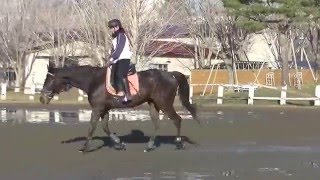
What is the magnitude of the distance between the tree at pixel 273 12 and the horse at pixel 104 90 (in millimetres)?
24740

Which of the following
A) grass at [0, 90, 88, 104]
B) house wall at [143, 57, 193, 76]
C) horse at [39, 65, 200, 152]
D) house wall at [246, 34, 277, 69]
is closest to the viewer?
horse at [39, 65, 200, 152]

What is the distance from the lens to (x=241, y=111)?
30672mm

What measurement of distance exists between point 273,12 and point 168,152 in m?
26.2

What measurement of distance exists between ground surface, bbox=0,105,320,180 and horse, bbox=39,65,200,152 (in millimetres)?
612

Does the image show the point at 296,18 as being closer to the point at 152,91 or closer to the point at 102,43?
the point at 102,43

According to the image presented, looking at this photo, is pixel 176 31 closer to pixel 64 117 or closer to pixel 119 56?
pixel 64 117

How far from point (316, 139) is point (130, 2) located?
29948mm

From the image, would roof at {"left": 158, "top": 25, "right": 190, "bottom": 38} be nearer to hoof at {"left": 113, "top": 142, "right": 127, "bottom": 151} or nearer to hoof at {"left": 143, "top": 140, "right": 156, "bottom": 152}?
hoof at {"left": 113, "top": 142, "right": 127, "bottom": 151}

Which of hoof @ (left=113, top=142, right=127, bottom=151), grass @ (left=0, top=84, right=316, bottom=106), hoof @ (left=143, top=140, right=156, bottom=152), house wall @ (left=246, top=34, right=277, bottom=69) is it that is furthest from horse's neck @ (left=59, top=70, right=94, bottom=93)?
house wall @ (left=246, top=34, right=277, bottom=69)

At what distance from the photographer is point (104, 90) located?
1559 cm

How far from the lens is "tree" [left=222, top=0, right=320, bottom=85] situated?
1590 inches

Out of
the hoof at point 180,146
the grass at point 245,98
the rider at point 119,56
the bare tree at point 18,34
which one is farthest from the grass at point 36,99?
the rider at point 119,56

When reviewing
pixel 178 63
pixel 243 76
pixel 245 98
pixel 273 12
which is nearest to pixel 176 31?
pixel 178 63

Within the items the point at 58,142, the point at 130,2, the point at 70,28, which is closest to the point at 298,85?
the point at 130,2
